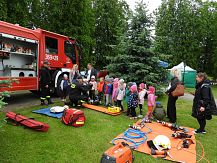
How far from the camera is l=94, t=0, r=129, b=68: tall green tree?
25.9 metres

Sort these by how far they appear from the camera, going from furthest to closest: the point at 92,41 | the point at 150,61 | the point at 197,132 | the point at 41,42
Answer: the point at 92,41, the point at 150,61, the point at 41,42, the point at 197,132

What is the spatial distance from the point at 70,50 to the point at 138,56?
13.1ft

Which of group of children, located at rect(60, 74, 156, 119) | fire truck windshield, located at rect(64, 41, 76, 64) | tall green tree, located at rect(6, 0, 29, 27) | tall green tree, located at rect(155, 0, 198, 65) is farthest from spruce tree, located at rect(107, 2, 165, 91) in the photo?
tall green tree, located at rect(155, 0, 198, 65)

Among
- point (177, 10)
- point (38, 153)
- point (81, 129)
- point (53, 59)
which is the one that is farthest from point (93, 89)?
point (177, 10)

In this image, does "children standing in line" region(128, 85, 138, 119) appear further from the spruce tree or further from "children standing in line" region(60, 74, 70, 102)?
the spruce tree

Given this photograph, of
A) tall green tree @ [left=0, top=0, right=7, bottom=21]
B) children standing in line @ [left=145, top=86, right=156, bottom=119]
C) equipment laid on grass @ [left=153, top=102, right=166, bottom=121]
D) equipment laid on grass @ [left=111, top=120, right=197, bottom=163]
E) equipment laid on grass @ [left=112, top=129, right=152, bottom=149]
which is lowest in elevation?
equipment laid on grass @ [left=111, top=120, right=197, bottom=163]

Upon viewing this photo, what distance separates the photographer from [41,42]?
10.1 m

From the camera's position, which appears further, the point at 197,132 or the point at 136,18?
the point at 136,18

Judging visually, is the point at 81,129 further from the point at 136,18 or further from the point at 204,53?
the point at 204,53

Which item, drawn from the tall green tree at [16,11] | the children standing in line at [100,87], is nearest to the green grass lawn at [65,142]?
the children standing in line at [100,87]

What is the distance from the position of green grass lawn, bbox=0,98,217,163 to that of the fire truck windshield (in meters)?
4.93

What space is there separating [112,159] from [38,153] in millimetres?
1928

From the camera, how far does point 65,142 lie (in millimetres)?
5543

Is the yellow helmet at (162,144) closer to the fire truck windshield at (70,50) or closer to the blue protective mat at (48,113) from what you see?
the blue protective mat at (48,113)
